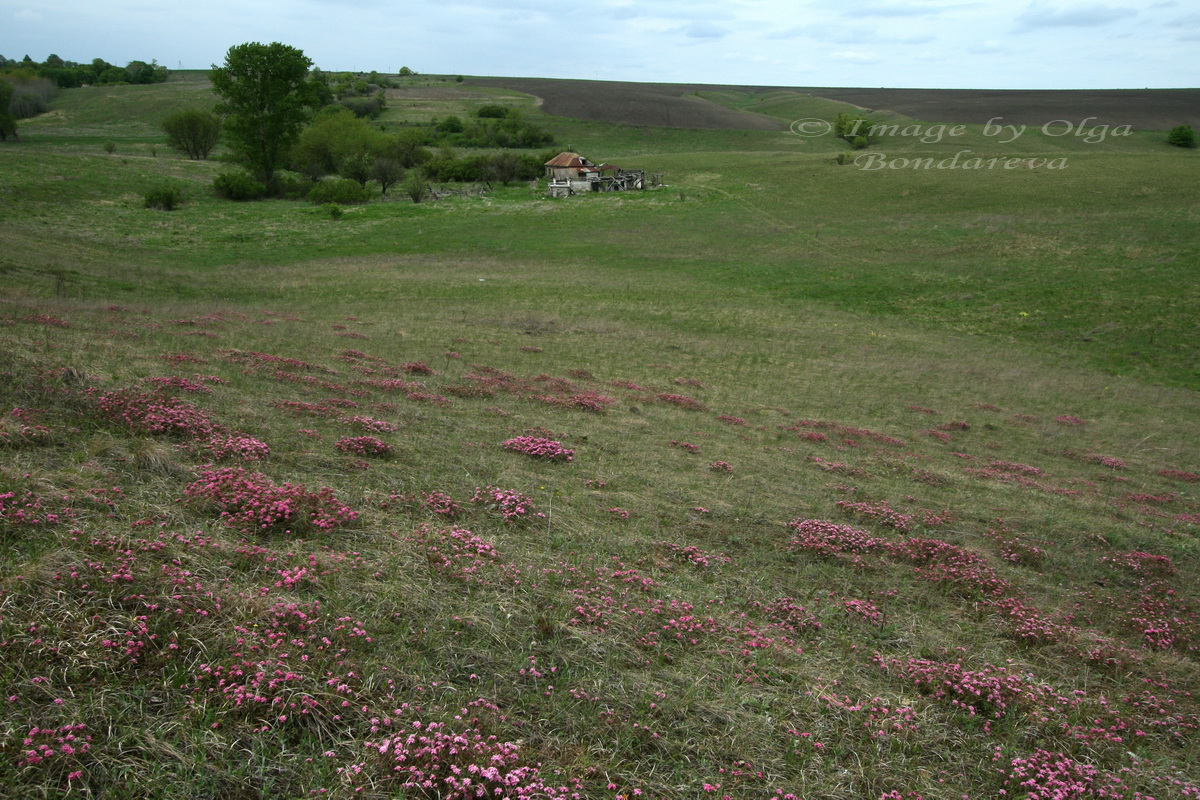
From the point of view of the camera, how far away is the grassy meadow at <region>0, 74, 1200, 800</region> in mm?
4523

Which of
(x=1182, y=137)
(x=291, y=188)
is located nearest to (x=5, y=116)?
(x=291, y=188)

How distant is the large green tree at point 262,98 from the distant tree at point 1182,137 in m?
107

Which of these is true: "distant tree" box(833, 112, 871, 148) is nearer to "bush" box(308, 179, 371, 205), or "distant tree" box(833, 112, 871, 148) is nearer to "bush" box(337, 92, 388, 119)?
"bush" box(308, 179, 371, 205)

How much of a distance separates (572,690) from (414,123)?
123 m

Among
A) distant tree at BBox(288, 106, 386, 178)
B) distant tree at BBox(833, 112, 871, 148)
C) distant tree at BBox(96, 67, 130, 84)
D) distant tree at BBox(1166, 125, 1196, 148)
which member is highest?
distant tree at BBox(96, 67, 130, 84)

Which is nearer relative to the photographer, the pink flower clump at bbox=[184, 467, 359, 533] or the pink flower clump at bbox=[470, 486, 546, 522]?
the pink flower clump at bbox=[184, 467, 359, 533]

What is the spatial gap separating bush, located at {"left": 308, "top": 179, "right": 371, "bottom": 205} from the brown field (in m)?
70.3

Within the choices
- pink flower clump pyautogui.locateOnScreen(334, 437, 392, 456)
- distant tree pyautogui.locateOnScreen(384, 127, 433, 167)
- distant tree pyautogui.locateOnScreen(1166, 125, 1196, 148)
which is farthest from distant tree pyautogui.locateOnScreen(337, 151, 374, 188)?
distant tree pyautogui.locateOnScreen(1166, 125, 1196, 148)

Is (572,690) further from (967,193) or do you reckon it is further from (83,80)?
(83,80)

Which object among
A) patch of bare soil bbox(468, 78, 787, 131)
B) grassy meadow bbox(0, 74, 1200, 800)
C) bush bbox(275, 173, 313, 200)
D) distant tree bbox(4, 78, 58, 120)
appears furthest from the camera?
patch of bare soil bbox(468, 78, 787, 131)

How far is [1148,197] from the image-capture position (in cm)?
5178

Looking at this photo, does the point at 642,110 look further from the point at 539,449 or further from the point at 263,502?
the point at 263,502

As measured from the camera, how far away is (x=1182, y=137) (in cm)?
8950

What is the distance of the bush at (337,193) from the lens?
5956cm
